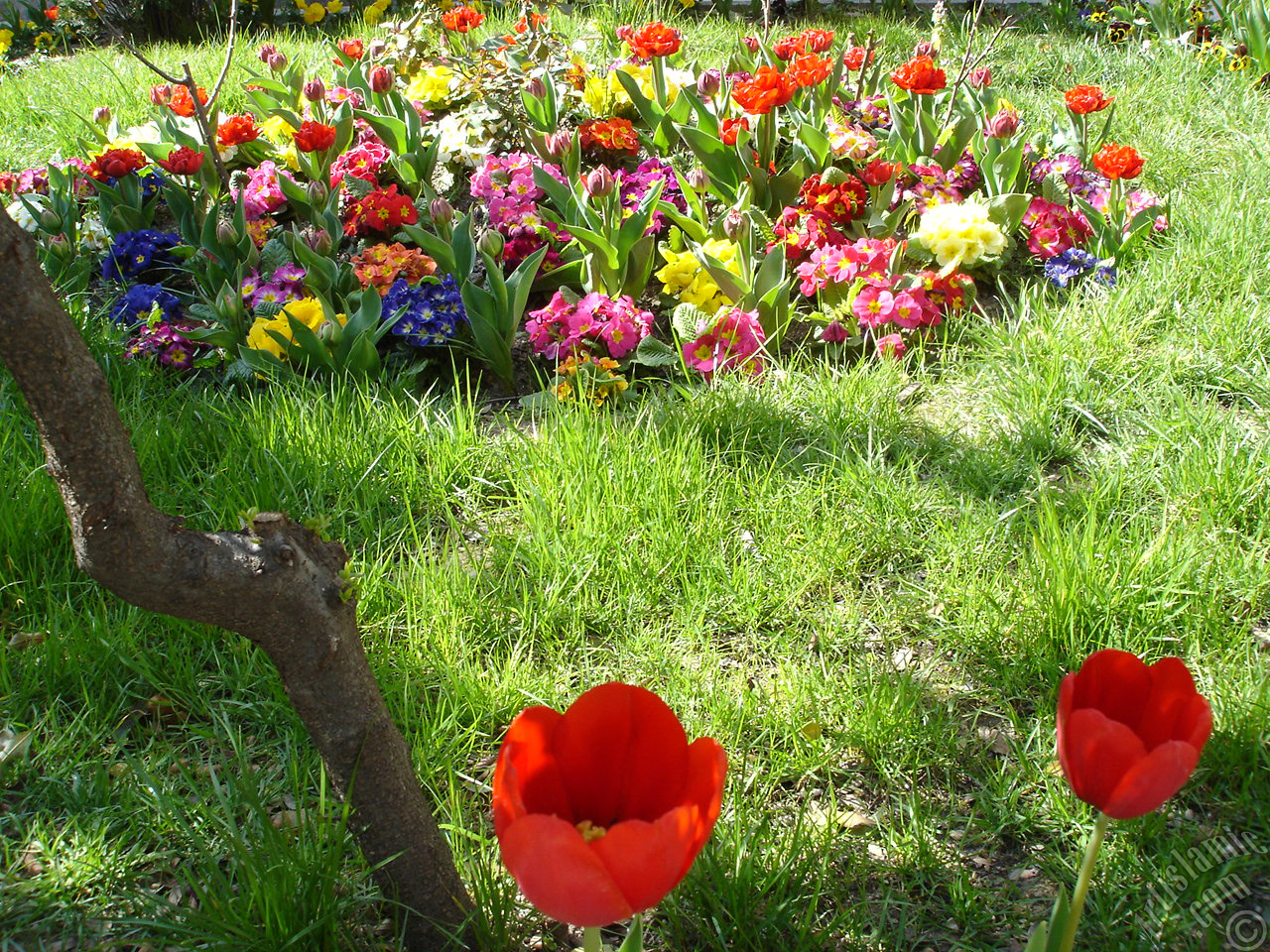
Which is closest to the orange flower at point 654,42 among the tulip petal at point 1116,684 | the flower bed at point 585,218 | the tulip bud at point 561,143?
the flower bed at point 585,218

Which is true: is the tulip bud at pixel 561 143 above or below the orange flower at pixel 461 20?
below

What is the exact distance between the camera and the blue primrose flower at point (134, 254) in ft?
9.55

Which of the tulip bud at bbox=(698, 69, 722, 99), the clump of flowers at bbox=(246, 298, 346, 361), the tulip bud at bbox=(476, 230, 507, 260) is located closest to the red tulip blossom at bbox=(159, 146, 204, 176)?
the clump of flowers at bbox=(246, 298, 346, 361)

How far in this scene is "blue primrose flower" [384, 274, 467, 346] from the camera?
252cm

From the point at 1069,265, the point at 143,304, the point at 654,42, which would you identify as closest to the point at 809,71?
the point at 654,42

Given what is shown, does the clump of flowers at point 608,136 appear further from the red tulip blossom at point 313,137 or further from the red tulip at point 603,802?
the red tulip at point 603,802

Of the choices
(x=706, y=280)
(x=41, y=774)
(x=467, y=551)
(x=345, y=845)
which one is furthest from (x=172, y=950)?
(x=706, y=280)

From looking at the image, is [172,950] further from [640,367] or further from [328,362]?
[640,367]

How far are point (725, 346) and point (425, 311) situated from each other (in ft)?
2.57

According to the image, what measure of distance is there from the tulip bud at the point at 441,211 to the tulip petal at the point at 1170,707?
87.5 inches

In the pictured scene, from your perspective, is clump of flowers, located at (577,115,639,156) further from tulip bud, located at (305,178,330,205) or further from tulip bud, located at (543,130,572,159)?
tulip bud, located at (305,178,330,205)

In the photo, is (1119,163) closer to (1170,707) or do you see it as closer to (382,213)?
(382,213)

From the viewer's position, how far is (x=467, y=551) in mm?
1900

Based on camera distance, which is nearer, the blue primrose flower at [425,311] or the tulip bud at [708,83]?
the blue primrose flower at [425,311]
